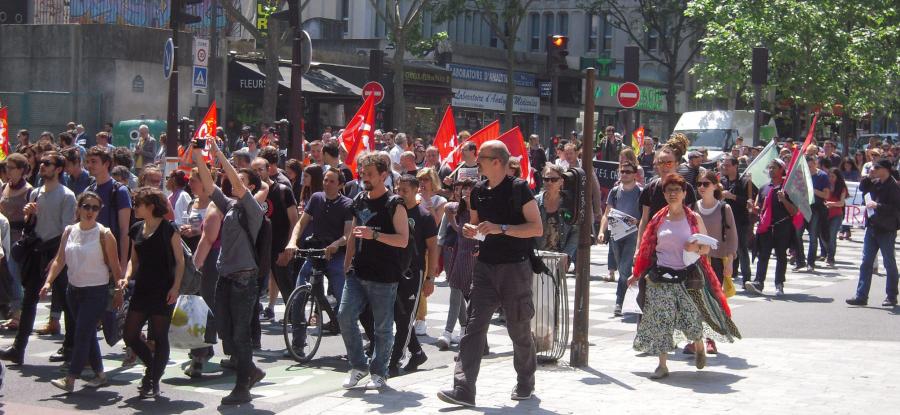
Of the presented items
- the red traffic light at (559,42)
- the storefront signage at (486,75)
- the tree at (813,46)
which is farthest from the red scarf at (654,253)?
the storefront signage at (486,75)

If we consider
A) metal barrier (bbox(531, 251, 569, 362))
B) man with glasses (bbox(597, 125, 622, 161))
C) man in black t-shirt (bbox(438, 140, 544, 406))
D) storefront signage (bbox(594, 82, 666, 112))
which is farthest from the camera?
storefront signage (bbox(594, 82, 666, 112))

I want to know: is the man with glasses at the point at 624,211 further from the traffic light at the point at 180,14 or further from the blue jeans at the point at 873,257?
Result: the traffic light at the point at 180,14

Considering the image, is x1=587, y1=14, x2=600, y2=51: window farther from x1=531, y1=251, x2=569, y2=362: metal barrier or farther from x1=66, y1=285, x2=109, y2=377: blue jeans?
x1=66, y1=285, x2=109, y2=377: blue jeans

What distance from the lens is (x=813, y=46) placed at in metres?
34.3

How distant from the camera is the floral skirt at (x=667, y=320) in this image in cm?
904

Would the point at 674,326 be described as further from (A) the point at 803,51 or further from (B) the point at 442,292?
(A) the point at 803,51

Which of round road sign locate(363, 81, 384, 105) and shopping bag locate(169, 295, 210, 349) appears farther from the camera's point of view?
round road sign locate(363, 81, 384, 105)

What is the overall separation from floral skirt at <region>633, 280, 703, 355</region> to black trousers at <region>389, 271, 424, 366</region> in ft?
5.71

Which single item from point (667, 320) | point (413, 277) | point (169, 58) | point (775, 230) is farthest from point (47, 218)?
point (169, 58)

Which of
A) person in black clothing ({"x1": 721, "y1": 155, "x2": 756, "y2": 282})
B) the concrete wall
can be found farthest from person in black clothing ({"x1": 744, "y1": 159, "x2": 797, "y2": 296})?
the concrete wall

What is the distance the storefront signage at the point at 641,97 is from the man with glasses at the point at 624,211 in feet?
140

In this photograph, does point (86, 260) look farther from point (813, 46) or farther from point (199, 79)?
point (813, 46)

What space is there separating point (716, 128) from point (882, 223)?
22.7 meters

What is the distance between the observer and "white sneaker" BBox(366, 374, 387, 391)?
8438mm
